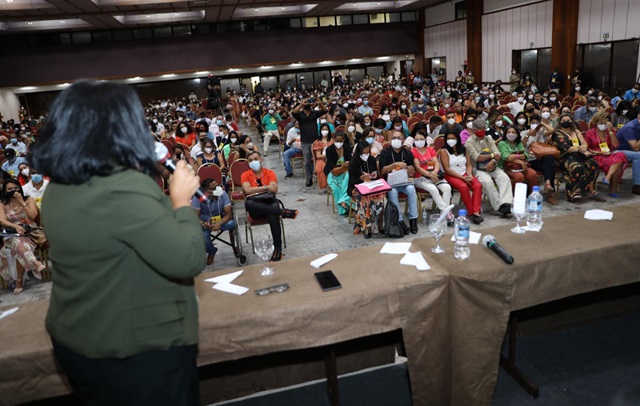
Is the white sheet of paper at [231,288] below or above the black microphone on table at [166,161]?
below

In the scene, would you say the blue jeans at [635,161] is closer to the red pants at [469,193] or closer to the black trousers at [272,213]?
the red pants at [469,193]

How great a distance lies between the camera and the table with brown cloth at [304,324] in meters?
2.30

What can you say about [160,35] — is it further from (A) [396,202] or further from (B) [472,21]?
(A) [396,202]

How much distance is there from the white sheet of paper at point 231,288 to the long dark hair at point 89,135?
138 cm

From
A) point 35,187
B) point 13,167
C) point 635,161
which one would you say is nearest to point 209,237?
point 35,187

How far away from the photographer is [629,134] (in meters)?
7.19

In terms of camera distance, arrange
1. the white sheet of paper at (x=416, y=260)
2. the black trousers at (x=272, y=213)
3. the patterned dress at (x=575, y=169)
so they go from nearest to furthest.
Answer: the white sheet of paper at (x=416, y=260) < the black trousers at (x=272, y=213) < the patterned dress at (x=575, y=169)

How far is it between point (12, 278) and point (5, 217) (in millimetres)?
724

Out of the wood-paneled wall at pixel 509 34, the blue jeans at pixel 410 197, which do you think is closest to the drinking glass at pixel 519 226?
the blue jeans at pixel 410 197

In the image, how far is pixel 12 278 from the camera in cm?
552

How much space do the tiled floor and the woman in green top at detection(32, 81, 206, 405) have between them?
3734 mm

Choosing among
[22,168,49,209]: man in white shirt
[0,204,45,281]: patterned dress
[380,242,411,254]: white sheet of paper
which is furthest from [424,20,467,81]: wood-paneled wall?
[380,242,411,254]: white sheet of paper

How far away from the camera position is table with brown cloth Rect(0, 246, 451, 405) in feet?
7.56

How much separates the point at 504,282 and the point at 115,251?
2.11m
